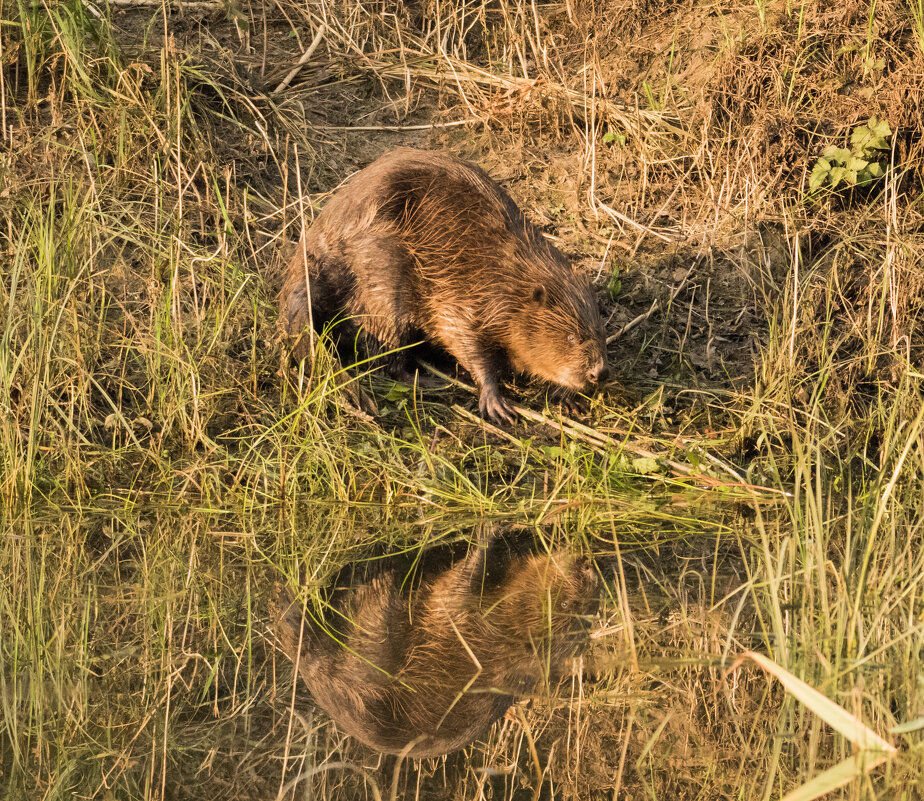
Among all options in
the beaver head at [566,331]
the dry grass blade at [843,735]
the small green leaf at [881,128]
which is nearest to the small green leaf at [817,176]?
the small green leaf at [881,128]

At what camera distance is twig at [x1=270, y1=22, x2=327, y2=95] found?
550 centimetres

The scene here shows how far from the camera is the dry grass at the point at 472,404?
2.07m

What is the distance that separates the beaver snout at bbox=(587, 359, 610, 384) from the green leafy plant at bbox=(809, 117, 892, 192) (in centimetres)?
132

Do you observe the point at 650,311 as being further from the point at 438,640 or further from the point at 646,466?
the point at 438,640

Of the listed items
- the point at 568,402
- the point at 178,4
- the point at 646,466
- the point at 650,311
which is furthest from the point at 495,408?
the point at 178,4

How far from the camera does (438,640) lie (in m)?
2.47

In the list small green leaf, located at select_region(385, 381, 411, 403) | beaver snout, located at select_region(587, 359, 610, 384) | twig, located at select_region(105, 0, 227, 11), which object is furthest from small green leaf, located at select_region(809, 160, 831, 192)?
twig, located at select_region(105, 0, 227, 11)

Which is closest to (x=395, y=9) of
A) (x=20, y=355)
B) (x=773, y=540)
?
(x=20, y=355)

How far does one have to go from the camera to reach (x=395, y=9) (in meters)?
5.80

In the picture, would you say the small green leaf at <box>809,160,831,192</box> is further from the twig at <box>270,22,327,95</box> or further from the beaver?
the twig at <box>270,22,327,95</box>

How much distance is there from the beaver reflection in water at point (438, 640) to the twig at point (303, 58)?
10.1ft

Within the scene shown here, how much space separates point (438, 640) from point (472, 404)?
2.00m

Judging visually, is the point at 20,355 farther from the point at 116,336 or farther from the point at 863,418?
the point at 863,418

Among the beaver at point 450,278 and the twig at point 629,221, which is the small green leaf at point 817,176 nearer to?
the twig at point 629,221
